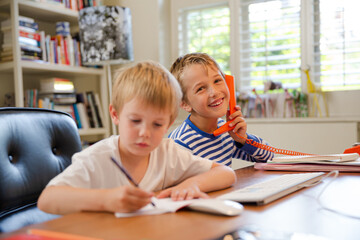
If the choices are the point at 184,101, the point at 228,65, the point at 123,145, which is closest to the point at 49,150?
the point at 123,145

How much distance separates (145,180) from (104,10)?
212cm

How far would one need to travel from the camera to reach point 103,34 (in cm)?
279

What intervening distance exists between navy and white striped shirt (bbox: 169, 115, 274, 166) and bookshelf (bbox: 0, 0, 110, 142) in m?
1.64

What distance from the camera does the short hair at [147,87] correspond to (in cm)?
89

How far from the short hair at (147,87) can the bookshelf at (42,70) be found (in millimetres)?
1985

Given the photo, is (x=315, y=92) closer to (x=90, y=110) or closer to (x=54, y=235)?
(x=90, y=110)

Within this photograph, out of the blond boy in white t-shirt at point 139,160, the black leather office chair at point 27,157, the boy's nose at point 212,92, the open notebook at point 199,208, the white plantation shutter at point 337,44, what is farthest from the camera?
the white plantation shutter at point 337,44

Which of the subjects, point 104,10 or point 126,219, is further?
point 104,10

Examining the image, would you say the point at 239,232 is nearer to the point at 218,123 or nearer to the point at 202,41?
the point at 218,123

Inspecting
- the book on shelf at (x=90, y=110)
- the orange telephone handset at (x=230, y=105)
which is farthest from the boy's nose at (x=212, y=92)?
the book on shelf at (x=90, y=110)

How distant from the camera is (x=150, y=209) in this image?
0.70 m

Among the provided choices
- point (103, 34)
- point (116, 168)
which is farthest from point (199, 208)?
point (103, 34)

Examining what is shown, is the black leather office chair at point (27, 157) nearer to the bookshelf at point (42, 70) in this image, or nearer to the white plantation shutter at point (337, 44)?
the bookshelf at point (42, 70)

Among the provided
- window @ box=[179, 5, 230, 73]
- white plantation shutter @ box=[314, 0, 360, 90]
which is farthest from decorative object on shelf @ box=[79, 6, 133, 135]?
white plantation shutter @ box=[314, 0, 360, 90]
